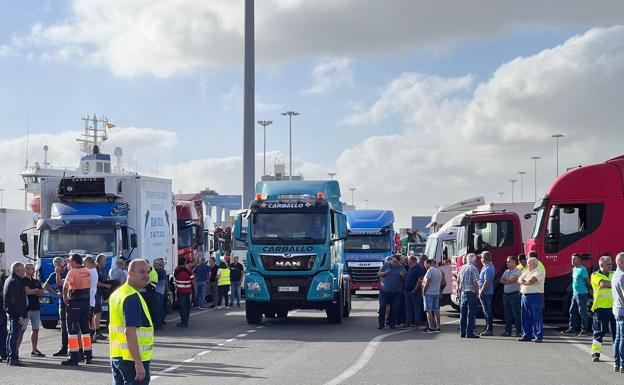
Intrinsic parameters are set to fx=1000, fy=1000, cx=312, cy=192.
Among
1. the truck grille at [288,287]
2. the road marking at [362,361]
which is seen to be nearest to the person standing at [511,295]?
the road marking at [362,361]

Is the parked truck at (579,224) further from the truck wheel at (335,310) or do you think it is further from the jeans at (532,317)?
the truck wheel at (335,310)

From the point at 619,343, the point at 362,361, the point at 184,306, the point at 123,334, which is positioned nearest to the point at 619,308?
the point at 619,343

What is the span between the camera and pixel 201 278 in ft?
109

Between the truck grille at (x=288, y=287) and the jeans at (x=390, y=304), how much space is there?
1.79 meters

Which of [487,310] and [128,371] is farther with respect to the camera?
[487,310]

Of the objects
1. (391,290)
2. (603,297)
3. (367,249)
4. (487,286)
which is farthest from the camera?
(367,249)

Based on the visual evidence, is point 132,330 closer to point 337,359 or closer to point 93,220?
point 337,359

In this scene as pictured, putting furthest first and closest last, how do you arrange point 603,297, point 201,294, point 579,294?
point 201,294 → point 579,294 → point 603,297

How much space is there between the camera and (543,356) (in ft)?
56.7

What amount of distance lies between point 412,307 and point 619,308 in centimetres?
950

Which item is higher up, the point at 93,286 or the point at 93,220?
the point at 93,220

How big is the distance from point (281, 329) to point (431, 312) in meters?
3.68

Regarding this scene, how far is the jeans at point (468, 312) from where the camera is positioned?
21.2 metres

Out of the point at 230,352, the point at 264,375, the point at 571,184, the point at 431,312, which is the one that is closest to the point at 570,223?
the point at 571,184
